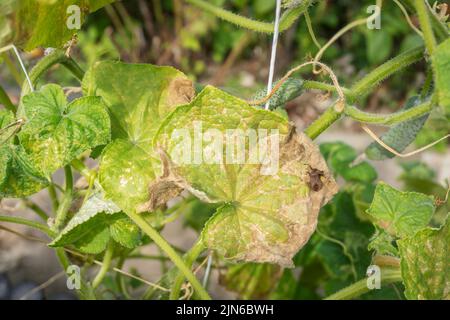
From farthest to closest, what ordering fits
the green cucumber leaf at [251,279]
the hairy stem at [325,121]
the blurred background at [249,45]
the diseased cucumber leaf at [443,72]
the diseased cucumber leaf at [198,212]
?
the blurred background at [249,45], the diseased cucumber leaf at [198,212], the green cucumber leaf at [251,279], the hairy stem at [325,121], the diseased cucumber leaf at [443,72]

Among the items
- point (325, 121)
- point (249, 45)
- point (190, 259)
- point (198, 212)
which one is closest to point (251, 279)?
point (198, 212)

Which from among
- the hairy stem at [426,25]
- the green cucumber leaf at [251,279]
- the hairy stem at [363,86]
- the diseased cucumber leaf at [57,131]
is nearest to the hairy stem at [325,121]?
the hairy stem at [363,86]

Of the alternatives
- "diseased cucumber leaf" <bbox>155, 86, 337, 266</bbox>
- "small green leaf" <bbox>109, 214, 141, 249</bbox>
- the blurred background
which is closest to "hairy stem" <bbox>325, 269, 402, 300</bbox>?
"diseased cucumber leaf" <bbox>155, 86, 337, 266</bbox>

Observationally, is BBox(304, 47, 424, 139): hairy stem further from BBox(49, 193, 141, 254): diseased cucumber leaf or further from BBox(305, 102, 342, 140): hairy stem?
BBox(49, 193, 141, 254): diseased cucumber leaf

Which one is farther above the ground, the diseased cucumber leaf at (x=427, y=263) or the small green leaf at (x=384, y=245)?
the small green leaf at (x=384, y=245)

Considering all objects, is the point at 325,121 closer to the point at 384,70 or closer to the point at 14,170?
the point at 384,70

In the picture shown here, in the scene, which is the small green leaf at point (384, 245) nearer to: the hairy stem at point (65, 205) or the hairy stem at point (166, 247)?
the hairy stem at point (166, 247)
